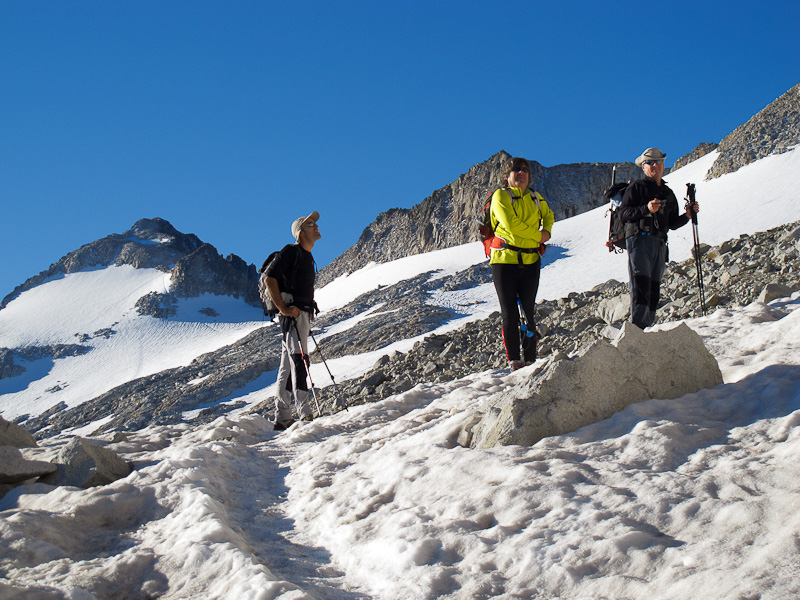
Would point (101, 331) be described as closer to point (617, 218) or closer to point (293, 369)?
point (293, 369)

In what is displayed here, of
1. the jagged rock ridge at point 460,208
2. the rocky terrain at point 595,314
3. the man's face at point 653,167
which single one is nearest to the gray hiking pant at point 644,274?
the man's face at point 653,167

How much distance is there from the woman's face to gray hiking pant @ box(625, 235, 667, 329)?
52.4 inches

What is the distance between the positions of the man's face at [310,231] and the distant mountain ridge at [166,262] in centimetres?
8806

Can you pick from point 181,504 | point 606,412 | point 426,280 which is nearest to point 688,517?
point 606,412

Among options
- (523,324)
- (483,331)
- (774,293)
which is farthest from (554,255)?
(523,324)

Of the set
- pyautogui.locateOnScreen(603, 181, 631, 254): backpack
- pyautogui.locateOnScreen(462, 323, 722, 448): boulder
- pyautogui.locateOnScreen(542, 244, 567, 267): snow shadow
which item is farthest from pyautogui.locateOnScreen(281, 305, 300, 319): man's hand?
pyautogui.locateOnScreen(542, 244, 567, 267): snow shadow

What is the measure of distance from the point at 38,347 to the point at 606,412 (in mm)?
91687

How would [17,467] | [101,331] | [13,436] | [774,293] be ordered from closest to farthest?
1. [17,467]
2. [13,436]
3. [774,293]
4. [101,331]

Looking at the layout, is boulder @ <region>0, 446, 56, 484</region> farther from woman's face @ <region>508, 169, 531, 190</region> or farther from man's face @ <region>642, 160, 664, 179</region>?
man's face @ <region>642, 160, 664, 179</region>

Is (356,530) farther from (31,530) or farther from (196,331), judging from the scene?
(196,331)

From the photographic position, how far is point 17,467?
14.4 feet

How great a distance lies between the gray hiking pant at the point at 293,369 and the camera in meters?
7.24

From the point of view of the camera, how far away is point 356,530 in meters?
3.14

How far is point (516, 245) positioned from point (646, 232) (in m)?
1.43
